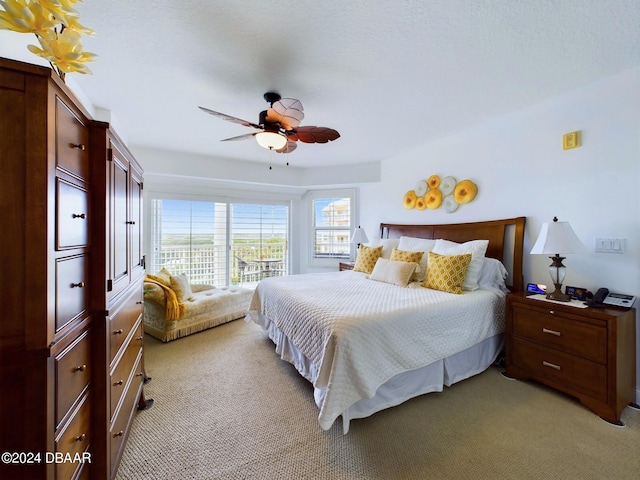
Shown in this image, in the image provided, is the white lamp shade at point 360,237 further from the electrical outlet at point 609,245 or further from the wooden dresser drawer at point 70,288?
the wooden dresser drawer at point 70,288

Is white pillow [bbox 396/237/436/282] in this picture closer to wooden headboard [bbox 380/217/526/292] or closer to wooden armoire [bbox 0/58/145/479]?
wooden headboard [bbox 380/217/526/292]

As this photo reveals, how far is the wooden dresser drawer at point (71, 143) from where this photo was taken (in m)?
0.85

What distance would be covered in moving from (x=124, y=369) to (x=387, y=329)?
1552 millimetres

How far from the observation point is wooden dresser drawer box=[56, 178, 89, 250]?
0.85m

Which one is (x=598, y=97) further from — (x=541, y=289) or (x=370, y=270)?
(x=370, y=270)

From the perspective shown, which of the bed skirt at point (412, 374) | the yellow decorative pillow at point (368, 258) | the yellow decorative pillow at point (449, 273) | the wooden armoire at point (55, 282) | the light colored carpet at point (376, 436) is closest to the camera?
the wooden armoire at point (55, 282)

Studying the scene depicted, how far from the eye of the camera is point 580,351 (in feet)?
6.15

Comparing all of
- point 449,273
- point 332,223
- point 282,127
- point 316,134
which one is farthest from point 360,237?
point 282,127

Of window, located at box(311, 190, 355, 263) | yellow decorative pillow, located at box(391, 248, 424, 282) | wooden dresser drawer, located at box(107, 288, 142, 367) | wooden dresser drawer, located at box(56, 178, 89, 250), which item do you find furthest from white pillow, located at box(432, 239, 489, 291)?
wooden dresser drawer, located at box(56, 178, 89, 250)

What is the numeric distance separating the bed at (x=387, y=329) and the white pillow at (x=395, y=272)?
0.09 m

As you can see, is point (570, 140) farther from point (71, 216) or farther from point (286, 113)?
point (71, 216)

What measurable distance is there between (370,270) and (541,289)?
1.71 metres

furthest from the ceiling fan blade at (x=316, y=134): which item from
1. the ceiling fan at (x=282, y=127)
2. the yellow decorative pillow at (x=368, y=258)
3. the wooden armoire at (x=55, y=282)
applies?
the yellow decorative pillow at (x=368, y=258)

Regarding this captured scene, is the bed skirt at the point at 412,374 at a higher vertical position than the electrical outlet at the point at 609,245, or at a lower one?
lower
